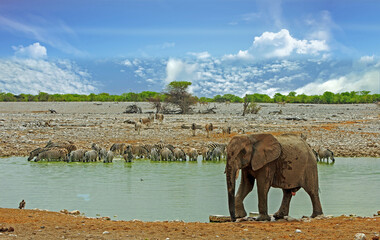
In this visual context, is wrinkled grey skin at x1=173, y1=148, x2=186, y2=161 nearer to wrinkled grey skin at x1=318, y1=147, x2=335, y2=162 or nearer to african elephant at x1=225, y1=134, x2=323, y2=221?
A: wrinkled grey skin at x1=318, y1=147, x2=335, y2=162

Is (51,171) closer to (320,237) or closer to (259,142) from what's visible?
(259,142)

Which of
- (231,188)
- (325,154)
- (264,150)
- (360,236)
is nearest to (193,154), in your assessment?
(325,154)

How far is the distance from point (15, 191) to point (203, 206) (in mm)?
5747

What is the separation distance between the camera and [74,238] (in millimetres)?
7059

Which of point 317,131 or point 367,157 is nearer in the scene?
point 367,157

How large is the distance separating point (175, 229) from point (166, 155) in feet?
42.5

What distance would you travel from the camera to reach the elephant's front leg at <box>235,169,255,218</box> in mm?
9734

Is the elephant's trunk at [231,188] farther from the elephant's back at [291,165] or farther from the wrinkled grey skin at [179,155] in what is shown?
the wrinkled grey skin at [179,155]

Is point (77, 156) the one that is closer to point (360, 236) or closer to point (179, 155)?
point (179, 155)

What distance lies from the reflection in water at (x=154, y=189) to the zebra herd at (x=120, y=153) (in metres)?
0.60

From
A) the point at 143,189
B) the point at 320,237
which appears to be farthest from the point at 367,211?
the point at 143,189

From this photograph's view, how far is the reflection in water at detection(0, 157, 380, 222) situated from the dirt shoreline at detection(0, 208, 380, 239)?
6.65 ft

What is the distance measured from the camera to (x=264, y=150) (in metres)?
9.38

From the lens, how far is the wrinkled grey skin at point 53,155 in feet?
65.6
